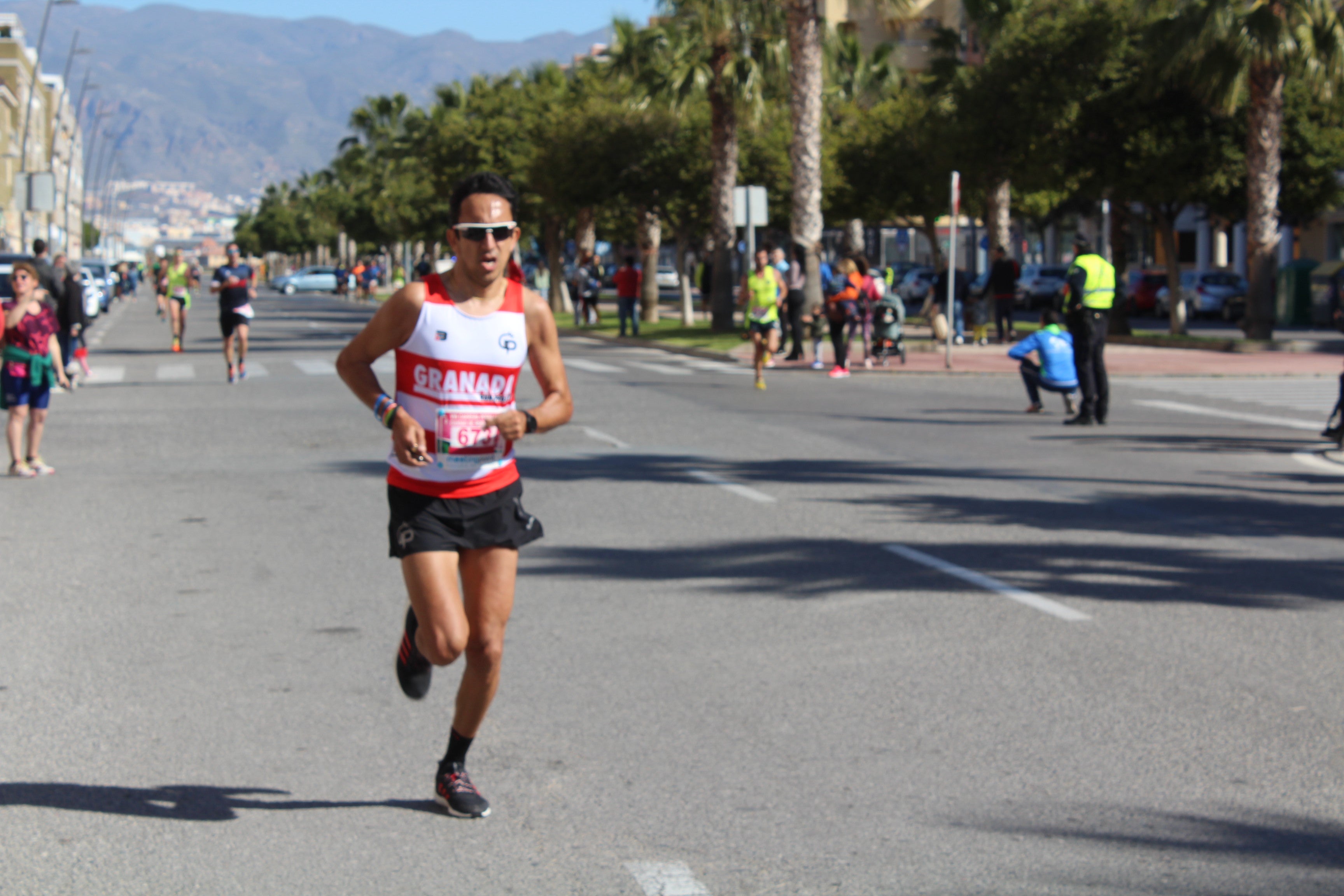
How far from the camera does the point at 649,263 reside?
45000 mm

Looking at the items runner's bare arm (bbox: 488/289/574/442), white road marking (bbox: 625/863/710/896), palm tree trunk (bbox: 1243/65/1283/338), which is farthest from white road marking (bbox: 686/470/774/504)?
palm tree trunk (bbox: 1243/65/1283/338)

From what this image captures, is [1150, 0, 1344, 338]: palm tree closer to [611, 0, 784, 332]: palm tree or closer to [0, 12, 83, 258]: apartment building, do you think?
[611, 0, 784, 332]: palm tree

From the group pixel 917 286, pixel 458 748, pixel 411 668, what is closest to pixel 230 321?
pixel 411 668

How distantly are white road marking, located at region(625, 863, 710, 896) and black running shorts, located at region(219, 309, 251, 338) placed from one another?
61.7ft

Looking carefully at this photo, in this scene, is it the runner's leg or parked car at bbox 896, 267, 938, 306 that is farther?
parked car at bbox 896, 267, 938, 306

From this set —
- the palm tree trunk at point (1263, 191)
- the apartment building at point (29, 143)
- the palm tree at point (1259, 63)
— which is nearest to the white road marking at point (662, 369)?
the palm tree at point (1259, 63)

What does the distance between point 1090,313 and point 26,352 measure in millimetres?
10085

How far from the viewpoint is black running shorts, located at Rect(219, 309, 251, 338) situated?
22.4 meters

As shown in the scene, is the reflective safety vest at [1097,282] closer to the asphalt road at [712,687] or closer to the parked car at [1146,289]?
the asphalt road at [712,687]

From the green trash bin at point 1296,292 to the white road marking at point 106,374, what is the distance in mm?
27022

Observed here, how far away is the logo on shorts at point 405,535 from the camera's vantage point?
4.61 metres

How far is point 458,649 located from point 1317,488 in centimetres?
960

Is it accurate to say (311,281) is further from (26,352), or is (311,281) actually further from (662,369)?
(26,352)

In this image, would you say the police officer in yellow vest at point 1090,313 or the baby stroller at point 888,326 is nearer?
the police officer in yellow vest at point 1090,313
